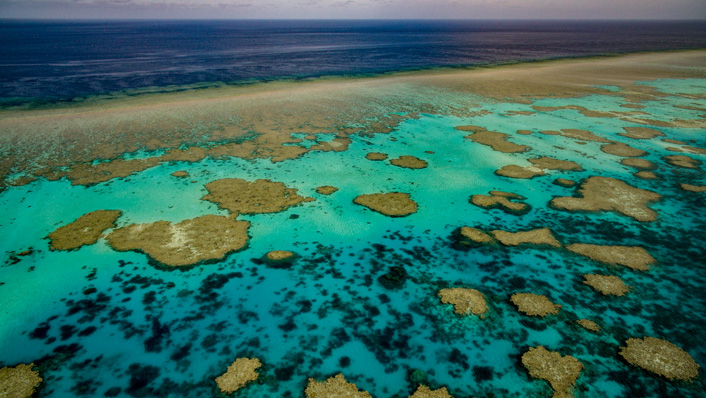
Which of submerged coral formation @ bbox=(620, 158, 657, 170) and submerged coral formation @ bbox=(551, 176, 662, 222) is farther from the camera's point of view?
submerged coral formation @ bbox=(620, 158, 657, 170)

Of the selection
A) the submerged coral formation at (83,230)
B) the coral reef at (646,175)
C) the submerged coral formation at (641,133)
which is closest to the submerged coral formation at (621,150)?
the submerged coral formation at (641,133)

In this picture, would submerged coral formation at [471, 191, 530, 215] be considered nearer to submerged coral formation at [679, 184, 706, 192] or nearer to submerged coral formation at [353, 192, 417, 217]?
submerged coral formation at [353, 192, 417, 217]

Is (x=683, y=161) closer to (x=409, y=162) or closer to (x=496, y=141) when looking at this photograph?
(x=496, y=141)

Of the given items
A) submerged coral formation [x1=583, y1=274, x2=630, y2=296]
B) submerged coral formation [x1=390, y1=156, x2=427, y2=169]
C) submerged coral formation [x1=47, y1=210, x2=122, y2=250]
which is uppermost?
submerged coral formation [x1=390, y1=156, x2=427, y2=169]

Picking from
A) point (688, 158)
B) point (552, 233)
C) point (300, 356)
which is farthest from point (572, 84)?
point (300, 356)

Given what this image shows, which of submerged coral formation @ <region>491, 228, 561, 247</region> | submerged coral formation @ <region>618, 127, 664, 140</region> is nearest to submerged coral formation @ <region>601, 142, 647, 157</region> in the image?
submerged coral formation @ <region>618, 127, 664, 140</region>

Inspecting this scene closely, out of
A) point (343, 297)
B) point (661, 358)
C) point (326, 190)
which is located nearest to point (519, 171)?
point (326, 190)

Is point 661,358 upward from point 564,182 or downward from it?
downward
